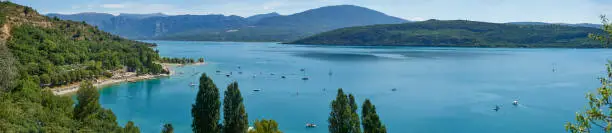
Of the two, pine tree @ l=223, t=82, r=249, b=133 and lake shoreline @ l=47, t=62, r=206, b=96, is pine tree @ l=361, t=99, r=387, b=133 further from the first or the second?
lake shoreline @ l=47, t=62, r=206, b=96

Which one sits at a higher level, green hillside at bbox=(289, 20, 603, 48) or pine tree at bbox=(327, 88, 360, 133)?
green hillside at bbox=(289, 20, 603, 48)

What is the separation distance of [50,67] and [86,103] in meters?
29.2

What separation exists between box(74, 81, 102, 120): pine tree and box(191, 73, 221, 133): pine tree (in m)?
5.84

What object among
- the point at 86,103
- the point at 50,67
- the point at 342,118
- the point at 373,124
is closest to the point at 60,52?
the point at 50,67

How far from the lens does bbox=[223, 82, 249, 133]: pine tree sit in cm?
2352

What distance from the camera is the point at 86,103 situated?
25.3m

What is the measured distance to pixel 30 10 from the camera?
66125mm

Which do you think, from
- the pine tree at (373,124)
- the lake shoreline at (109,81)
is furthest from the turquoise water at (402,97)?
the pine tree at (373,124)

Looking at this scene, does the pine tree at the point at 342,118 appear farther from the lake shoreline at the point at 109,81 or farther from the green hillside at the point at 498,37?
the green hillside at the point at 498,37

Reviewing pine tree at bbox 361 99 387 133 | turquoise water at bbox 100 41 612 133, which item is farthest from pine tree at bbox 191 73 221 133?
turquoise water at bbox 100 41 612 133

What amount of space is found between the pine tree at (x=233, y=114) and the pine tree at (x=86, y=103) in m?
7.54

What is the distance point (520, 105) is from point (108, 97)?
40.4 metres

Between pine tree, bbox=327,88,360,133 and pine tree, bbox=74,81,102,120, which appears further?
pine tree, bbox=74,81,102,120

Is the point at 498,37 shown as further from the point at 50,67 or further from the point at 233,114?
the point at 233,114
